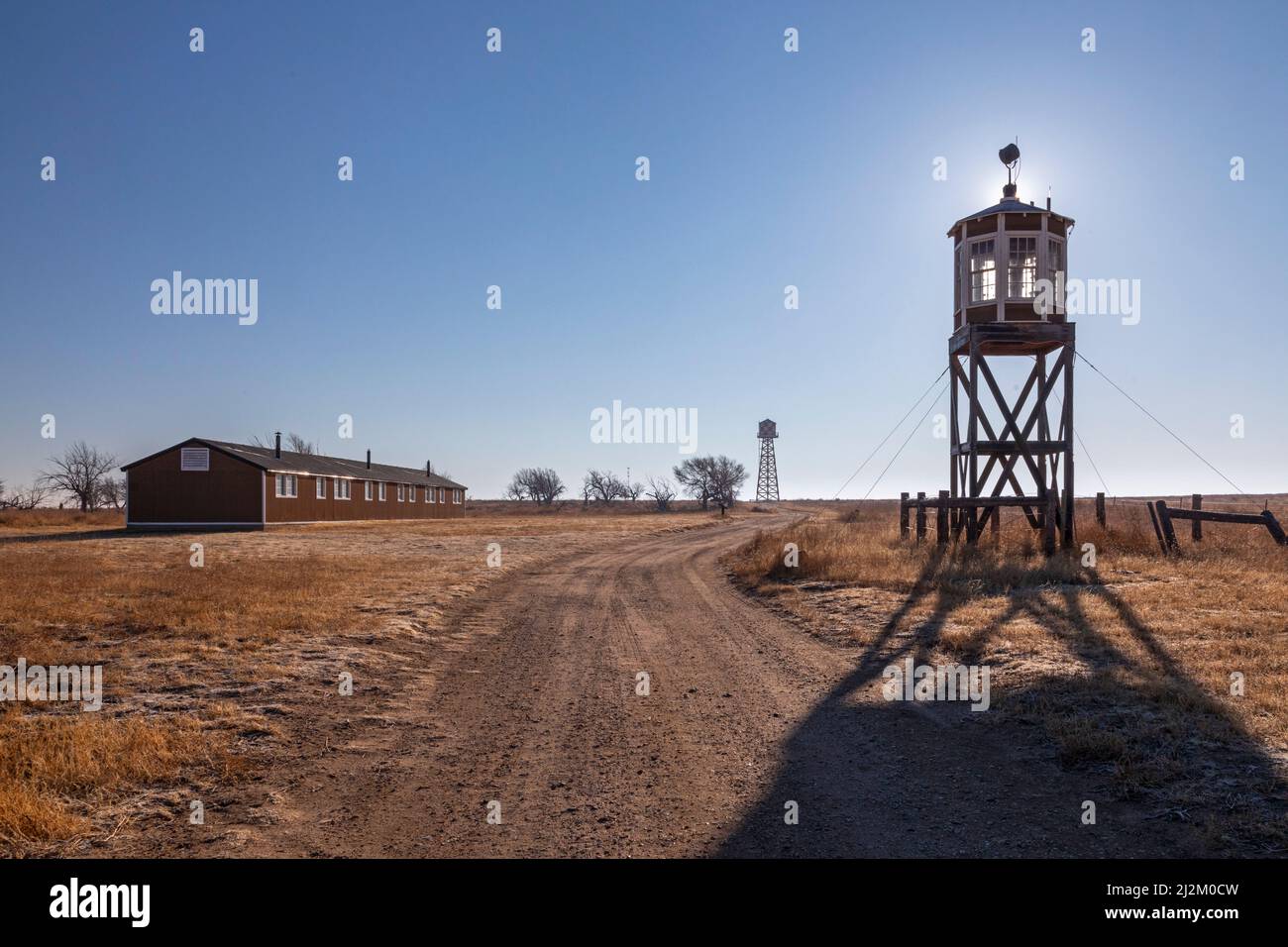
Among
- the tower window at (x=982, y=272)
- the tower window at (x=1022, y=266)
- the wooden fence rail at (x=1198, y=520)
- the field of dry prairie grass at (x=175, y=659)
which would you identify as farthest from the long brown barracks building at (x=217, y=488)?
the wooden fence rail at (x=1198, y=520)

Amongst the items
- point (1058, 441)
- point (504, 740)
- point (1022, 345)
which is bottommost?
point (504, 740)

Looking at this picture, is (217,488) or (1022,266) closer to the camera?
(1022,266)

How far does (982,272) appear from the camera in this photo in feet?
57.5

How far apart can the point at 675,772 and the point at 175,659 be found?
648cm

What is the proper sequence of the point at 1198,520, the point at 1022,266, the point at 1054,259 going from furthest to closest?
the point at 1054,259
the point at 1022,266
the point at 1198,520

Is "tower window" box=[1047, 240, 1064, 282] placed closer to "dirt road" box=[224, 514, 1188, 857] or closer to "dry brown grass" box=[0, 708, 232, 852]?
"dirt road" box=[224, 514, 1188, 857]

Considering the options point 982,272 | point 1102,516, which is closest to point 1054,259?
point 982,272

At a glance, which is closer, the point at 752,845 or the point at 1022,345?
the point at 752,845

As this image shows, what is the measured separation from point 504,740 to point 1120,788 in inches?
168

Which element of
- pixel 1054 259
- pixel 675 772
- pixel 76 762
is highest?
pixel 1054 259

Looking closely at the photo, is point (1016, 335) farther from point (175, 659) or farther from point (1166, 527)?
point (175, 659)
